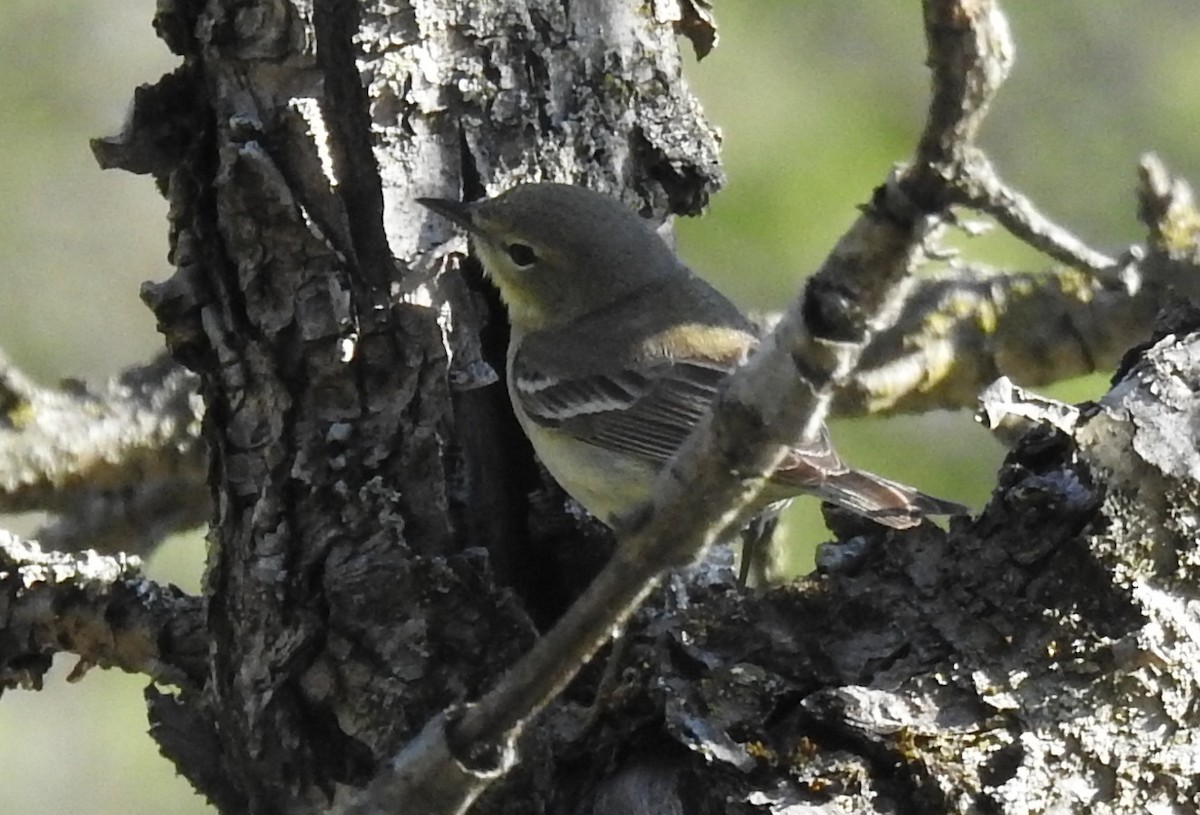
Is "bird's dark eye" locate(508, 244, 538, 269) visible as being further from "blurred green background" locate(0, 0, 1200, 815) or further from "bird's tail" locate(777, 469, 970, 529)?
"blurred green background" locate(0, 0, 1200, 815)

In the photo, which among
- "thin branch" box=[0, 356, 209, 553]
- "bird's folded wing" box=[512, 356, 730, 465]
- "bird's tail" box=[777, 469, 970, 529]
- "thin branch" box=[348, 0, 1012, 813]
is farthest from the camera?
"thin branch" box=[0, 356, 209, 553]

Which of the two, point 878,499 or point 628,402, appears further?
point 628,402

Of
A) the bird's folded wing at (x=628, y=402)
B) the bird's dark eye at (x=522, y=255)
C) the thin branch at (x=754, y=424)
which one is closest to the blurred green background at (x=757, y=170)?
the bird's folded wing at (x=628, y=402)

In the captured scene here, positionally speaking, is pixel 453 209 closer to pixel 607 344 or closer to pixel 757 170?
pixel 607 344

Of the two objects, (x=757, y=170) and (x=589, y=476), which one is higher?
(x=757, y=170)

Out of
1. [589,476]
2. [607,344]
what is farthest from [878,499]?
[607,344]

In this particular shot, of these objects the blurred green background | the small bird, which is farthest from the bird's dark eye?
the blurred green background

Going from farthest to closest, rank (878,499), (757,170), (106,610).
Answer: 1. (757,170)
2. (106,610)
3. (878,499)
